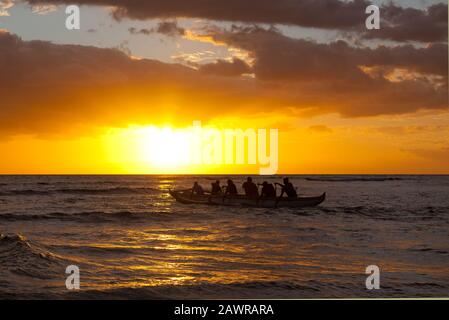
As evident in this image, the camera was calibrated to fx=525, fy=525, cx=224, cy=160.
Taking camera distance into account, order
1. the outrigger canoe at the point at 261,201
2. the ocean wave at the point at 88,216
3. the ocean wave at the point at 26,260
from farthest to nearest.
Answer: the outrigger canoe at the point at 261,201, the ocean wave at the point at 88,216, the ocean wave at the point at 26,260

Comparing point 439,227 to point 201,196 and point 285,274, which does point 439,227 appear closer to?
point 285,274

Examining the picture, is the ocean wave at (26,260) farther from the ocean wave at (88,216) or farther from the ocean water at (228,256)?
the ocean wave at (88,216)

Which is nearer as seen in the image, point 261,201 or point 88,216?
point 88,216

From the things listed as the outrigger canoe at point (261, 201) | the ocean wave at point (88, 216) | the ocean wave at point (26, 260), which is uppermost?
the outrigger canoe at point (261, 201)

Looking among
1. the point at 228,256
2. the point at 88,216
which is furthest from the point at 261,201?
the point at 228,256

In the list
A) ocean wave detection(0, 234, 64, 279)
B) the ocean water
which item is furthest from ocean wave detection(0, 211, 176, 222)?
ocean wave detection(0, 234, 64, 279)

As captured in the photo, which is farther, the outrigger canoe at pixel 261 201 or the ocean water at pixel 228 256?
the outrigger canoe at pixel 261 201

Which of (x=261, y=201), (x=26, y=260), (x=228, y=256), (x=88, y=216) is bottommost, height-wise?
(x=88, y=216)

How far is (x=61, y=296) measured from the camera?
11039 mm

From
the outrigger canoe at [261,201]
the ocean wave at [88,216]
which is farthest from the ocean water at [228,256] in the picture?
the outrigger canoe at [261,201]

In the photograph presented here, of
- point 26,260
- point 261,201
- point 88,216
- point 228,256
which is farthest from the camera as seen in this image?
point 261,201

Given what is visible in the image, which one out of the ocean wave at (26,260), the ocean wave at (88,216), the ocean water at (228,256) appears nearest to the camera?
the ocean water at (228,256)

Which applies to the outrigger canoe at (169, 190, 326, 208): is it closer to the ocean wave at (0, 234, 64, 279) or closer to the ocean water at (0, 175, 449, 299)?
the ocean water at (0, 175, 449, 299)

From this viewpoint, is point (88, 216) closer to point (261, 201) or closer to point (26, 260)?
point (261, 201)
